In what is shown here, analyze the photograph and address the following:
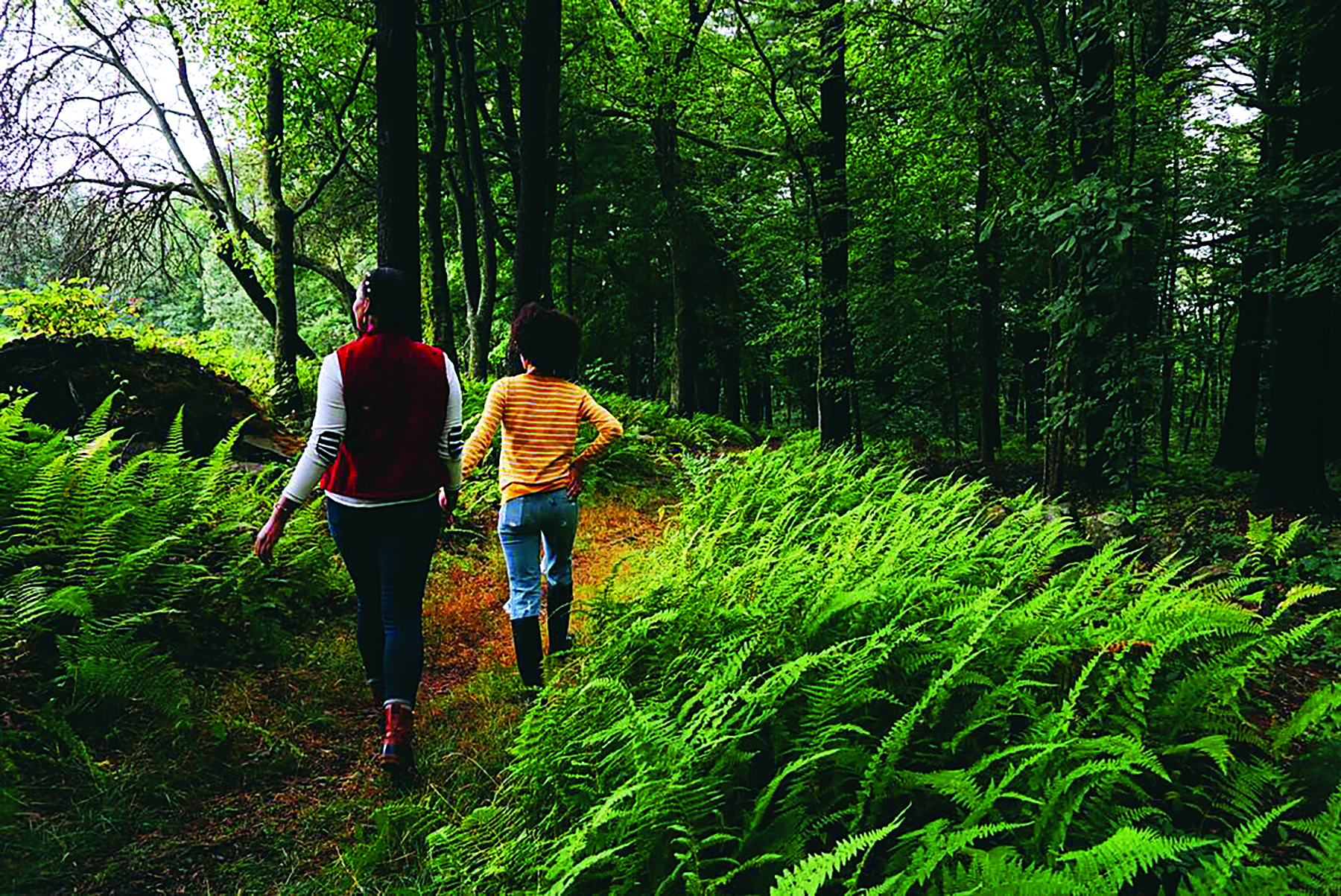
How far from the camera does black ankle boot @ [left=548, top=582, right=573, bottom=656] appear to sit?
183 inches

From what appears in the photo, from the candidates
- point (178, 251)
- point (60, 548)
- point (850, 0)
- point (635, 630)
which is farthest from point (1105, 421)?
point (178, 251)

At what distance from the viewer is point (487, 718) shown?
4.23 meters

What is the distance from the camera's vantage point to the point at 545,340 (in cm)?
449

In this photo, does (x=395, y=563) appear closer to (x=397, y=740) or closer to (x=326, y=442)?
(x=326, y=442)

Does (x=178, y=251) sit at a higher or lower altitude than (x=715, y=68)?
lower

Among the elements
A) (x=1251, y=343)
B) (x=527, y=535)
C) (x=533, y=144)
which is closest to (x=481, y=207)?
(x=533, y=144)

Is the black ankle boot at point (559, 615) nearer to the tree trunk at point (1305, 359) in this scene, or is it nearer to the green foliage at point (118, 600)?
the green foliage at point (118, 600)

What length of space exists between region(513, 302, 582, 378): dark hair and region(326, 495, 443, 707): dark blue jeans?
3.76ft

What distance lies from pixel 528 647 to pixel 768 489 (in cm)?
461

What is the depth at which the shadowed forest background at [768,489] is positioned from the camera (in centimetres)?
290

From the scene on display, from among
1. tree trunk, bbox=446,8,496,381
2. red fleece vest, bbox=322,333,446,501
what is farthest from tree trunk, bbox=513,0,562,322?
red fleece vest, bbox=322,333,446,501

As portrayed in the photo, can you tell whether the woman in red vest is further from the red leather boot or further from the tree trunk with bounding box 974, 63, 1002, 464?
the tree trunk with bounding box 974, 63, 1002, 464

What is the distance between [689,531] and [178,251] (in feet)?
39.5

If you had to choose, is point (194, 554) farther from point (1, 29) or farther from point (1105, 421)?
point (1105, 421)
